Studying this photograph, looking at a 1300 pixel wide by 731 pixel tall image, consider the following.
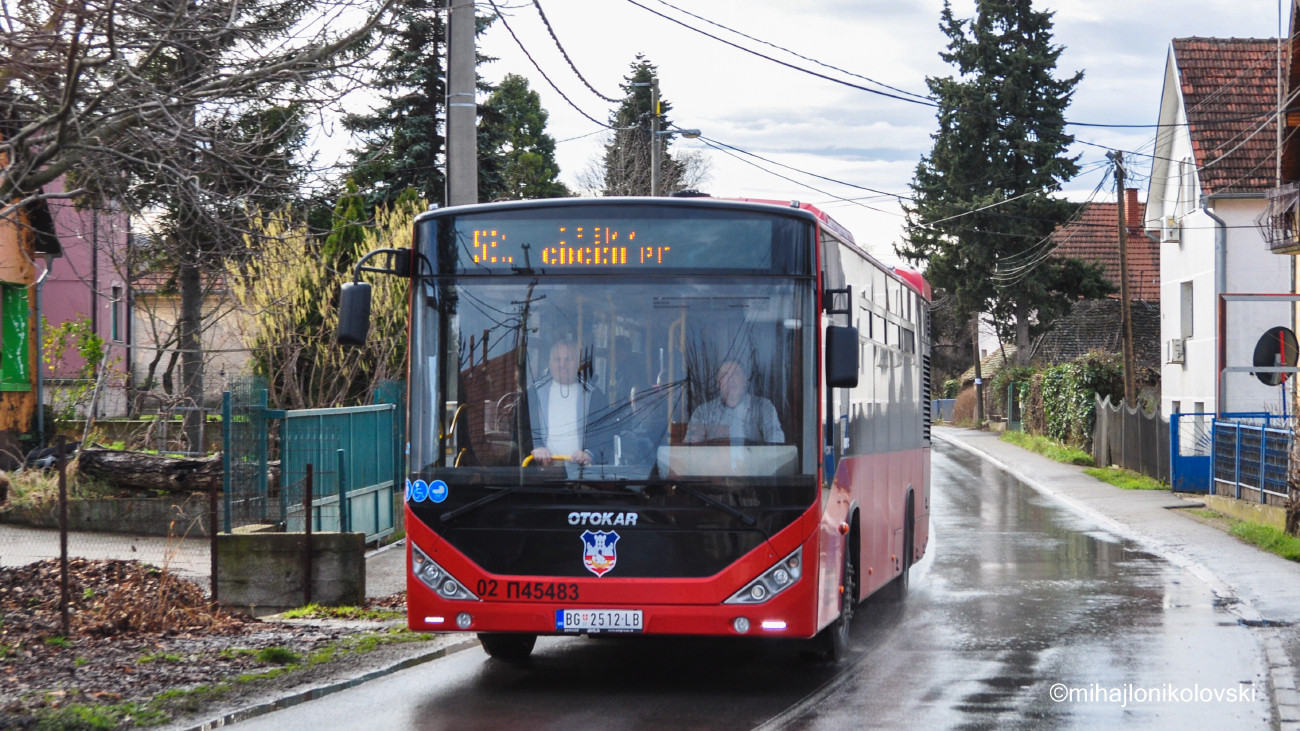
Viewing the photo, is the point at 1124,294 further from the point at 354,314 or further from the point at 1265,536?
the point at 354,314

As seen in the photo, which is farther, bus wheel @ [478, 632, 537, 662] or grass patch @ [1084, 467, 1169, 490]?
grass patch @ [1084, 467, 1169, 490]

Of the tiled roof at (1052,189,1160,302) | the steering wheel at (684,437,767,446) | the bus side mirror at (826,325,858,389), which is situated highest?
the tiled roof at (1052,189,1160,302)

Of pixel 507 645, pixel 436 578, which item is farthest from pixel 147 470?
pixel 436 578

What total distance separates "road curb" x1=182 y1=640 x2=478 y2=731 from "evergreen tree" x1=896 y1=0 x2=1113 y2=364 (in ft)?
149

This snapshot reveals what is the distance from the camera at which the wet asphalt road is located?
7.53 meters

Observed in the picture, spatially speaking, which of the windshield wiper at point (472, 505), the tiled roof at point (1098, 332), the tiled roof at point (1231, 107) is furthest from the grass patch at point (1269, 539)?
the tiled roof at point (1098, 332)

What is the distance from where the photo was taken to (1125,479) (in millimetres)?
29500

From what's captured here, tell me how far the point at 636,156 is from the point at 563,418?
143ft

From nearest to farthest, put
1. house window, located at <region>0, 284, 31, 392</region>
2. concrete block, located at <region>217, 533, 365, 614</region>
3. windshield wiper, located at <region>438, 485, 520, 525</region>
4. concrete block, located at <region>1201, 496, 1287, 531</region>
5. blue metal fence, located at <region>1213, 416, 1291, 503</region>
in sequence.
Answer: windshield wiper, located at <region>438, 485, 520, 525</region>, concrete block, located at <region>217, 533, 365, 614</region>, concrete block, located at <region>1201, 496, 1287, 531</region>, blue metal fence, located at <region>1213, 416, 1291, 503</region>, house window, located at <region>0, 284, 31, 392</region>

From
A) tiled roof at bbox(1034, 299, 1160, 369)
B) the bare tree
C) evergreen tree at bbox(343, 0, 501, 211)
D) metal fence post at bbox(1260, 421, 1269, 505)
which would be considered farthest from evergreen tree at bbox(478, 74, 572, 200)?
the bare tree

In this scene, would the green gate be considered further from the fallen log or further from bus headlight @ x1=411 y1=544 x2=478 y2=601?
bus headlight @ x1=411 y1=544 x2=478 y2=601

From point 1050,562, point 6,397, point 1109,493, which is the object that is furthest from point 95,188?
point 1109,493

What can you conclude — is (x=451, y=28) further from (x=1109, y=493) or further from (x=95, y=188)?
(x=1109, y=493)

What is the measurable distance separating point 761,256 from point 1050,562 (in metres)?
9.38
